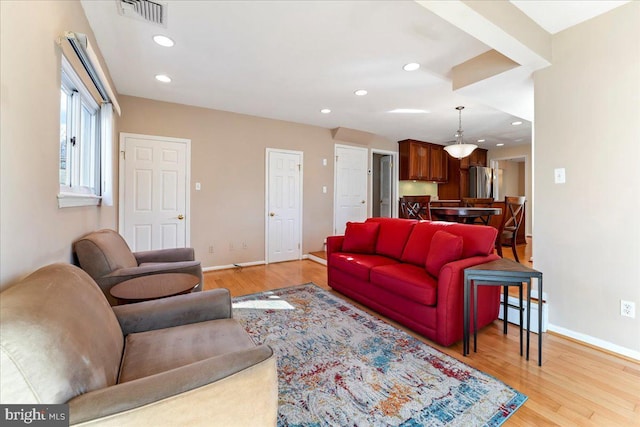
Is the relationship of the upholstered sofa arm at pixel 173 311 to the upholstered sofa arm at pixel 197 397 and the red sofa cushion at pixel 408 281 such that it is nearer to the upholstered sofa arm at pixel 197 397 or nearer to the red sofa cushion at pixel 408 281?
the upholstered sofa arm at pixel 197 397

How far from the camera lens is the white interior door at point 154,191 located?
3.71 m

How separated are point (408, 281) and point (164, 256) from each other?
2.32m

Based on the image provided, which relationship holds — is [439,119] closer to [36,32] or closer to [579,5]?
[579,5]

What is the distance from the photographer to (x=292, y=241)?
199 inches

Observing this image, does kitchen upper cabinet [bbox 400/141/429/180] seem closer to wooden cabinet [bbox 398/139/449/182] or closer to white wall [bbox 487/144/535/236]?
wooden cabinet [bbox 398/139/449/182]

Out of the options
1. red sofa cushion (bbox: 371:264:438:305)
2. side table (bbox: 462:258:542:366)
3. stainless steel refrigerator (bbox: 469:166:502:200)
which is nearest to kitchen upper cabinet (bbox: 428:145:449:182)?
stainless steel refrigerator (bbox: 469:166:502:200)

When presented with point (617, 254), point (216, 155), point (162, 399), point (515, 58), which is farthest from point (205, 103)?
point (617, 254)

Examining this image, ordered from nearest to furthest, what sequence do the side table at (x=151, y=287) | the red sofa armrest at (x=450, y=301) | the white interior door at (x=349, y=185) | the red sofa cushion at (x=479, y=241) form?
the side table at (x=151, y=287) → the red sofa armrest at (x=450, y=301) → the red sofa cushion at (x=479, y=241) → the white interior door at (x=349, y=185)

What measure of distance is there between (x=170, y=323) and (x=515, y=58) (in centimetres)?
314

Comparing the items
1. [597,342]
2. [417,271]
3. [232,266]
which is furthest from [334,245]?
[597,342]

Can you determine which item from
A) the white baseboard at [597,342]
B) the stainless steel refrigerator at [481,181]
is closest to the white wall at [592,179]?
the white baseboard at [597,342]

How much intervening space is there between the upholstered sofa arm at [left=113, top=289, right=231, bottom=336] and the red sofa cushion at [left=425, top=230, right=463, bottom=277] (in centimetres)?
163

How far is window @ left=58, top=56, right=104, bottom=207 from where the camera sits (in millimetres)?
1897

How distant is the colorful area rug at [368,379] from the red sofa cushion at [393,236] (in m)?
0.81
